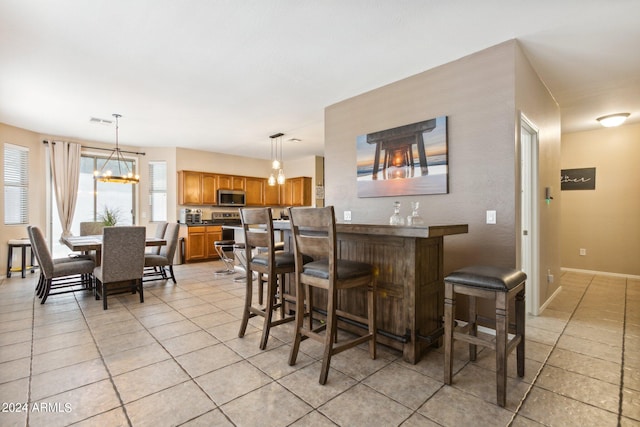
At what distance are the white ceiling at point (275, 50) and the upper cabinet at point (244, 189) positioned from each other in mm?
2674

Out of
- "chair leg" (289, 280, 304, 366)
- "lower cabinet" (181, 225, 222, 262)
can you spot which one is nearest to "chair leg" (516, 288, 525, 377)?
"chair leg" (289, 280, 304, 366)

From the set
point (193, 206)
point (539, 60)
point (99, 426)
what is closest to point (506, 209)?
point (539, 60)

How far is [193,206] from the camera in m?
7.50

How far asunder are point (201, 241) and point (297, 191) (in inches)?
110

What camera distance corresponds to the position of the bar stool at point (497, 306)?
5.67 ft

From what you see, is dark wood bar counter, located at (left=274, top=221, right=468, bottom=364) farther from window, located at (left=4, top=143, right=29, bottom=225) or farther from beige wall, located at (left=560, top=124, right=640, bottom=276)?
window, located at (left=4, top=143, right=29, bottom=225)

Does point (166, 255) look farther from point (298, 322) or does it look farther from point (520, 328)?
point (520, 328)

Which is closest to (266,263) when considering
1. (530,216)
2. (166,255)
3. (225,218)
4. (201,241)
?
(530,216)

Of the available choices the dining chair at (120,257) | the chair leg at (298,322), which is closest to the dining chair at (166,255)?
the dining chair at (120,257)

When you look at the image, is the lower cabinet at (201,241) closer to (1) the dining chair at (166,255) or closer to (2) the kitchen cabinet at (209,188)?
(2) the kitchen cabinet at (209,188)

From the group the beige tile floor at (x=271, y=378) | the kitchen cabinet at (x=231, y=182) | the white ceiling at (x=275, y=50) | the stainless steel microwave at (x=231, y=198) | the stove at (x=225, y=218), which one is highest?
the white ceiling at (x=275, y=50)

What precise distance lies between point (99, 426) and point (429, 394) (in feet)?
5.94

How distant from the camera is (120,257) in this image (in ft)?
12.1

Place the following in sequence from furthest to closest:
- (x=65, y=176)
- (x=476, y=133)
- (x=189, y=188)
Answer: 1. (x=189, y=188)
2. (x=65, y=176)
3. (x=476, y=133)
